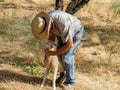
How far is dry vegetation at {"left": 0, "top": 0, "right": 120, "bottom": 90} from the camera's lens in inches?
225

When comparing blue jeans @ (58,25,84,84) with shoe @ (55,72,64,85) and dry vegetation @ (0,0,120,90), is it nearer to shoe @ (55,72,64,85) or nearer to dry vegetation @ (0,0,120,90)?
shoe @ (55,72,64,85)

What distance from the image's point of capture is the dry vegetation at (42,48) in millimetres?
5719

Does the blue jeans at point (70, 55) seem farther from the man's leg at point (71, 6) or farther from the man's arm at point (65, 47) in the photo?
the man's leg at point (71, 6)

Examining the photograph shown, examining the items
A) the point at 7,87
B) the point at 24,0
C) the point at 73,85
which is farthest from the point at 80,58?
the point at 24,0

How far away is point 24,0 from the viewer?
33.4 feet

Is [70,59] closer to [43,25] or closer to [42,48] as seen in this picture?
[43,25]

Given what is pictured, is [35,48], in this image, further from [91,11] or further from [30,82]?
[91,11]

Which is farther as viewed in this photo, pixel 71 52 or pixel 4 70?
pixel 4 70

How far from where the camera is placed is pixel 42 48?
21.0 feet

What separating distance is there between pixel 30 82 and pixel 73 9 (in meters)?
1.73

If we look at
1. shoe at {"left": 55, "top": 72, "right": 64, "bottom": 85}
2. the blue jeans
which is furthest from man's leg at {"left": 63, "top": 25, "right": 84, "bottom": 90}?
shoe at {"left": 55, "top": 72, "right": 64, "bottom": 85}

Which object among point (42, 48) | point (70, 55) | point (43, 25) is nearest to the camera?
point (43, 25)

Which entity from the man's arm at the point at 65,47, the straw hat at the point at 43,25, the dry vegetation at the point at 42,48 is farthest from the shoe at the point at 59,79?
the straw hat at the point at 43,25

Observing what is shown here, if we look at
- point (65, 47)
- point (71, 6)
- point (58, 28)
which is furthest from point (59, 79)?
point (71, 6)
